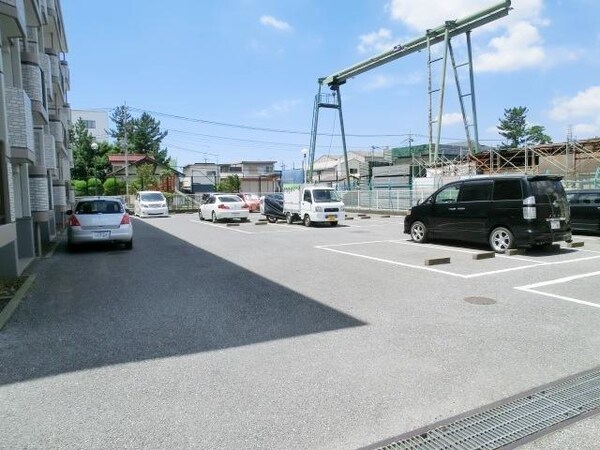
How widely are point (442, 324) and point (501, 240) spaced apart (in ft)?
21.2

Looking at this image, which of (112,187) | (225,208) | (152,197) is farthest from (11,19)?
(112,187)

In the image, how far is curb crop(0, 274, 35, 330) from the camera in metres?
5.81

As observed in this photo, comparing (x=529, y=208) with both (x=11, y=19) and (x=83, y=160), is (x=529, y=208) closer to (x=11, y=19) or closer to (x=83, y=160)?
(x=11, y=19)

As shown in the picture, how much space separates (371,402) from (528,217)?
8405mm

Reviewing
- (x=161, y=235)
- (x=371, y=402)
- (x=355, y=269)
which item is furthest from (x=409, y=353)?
(x=161, y=235)

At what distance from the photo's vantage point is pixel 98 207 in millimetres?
12719

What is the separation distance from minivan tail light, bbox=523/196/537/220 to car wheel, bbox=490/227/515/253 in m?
0.65

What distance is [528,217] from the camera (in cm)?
1027

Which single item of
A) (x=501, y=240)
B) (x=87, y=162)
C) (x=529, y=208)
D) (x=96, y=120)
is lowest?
(x=501, y=240)

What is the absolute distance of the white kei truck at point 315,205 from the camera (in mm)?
19438

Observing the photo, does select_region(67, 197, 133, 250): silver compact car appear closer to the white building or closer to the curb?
the curb

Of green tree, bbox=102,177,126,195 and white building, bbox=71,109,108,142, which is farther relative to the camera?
white building, bbox=71,109,108,142

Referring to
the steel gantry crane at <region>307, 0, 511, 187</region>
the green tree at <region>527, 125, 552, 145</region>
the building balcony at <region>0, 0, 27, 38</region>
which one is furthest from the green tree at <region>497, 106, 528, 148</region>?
the building balcony at <region>0, 0, 27, 38</region>

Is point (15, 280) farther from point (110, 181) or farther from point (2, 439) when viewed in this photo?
point (110, 181)
